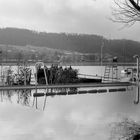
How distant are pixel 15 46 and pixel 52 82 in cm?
2777

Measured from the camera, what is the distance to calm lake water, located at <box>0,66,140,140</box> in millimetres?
5629

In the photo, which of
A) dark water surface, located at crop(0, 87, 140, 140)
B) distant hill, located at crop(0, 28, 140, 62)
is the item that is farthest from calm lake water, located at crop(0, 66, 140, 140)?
distant hill, located at crop(0, 28, 140, 62)

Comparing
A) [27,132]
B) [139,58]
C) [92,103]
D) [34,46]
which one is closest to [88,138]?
[27,132]

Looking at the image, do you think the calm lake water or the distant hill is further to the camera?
the distant hill

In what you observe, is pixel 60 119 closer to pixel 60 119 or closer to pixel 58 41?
pixel 60 119

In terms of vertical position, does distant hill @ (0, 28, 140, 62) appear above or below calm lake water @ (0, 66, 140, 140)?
above

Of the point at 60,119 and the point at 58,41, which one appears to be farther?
the point at 58,41

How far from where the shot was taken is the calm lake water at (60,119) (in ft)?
18.5

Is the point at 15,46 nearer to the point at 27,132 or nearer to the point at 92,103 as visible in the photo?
the point at 92,103

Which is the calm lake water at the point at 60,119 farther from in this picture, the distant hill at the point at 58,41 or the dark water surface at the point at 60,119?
the distant hill at the point at 58,41

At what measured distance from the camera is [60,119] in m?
7.02

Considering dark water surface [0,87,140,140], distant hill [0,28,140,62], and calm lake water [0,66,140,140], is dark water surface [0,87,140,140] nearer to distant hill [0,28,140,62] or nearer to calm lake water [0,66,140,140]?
calm lake water [0,66,140,140]

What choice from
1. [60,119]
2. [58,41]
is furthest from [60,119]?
[58,41]

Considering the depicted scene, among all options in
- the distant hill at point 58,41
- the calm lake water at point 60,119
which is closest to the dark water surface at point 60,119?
the calm lake water at point 60,119
